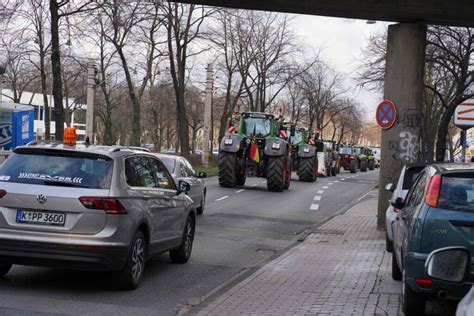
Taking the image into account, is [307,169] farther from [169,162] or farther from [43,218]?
[43,218]

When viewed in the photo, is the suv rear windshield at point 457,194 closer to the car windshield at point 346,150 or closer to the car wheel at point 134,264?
the car wheel at point 134,264

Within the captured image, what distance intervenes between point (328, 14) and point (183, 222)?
6.83m

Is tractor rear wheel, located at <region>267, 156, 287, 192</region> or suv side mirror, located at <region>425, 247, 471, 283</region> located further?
tractor rear wheel, located at <region>267, 156, 287, 192</region>

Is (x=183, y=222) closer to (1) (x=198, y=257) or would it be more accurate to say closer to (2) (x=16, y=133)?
(1) (x=198, y=257)

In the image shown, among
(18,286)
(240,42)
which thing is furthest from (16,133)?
(240,42)

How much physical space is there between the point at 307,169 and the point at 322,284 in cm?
2483

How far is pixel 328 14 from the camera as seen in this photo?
567 inches

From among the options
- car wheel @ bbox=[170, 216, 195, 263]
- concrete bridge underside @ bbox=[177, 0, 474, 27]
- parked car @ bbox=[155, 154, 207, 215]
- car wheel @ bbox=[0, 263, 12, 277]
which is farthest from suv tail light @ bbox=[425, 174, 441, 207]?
parked car @ bbox=[155, 154, 207, 215]

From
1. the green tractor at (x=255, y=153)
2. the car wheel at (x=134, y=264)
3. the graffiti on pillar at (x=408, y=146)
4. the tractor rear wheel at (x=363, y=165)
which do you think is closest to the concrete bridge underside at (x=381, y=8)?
the graffiti on pillar at (x=408, y=146)

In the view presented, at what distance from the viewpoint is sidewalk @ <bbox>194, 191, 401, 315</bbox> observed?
22.4ft

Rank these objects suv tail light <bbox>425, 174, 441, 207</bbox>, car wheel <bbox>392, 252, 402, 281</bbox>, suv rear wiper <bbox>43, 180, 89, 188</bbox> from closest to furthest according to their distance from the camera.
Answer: suv tail light <bbox>425, 174, 441, 207</bbox>, suv rear wiper <bbox>43, 180, 89, 188</bbox>, car wheel <bbox>392, 252, 402, 281</bbox>

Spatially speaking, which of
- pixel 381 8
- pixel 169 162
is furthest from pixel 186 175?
pixel 381 8

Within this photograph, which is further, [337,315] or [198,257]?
[198,257]

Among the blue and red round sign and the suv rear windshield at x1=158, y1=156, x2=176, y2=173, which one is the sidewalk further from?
the suv rear windshield at x1=158, y1=156, x2=176, y2=173
